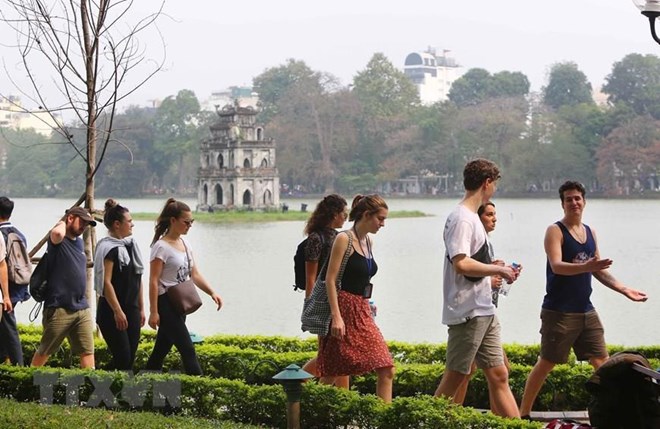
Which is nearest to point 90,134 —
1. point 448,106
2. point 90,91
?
point 90,91

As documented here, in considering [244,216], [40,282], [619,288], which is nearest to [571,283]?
[619,288]

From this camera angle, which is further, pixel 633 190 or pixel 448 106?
pixel 448 106

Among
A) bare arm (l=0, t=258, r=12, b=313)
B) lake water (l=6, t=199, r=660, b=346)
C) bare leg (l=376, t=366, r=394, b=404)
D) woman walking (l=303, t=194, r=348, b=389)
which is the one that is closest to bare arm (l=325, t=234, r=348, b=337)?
bare leg (l=376, t=366, r=394, b=404)

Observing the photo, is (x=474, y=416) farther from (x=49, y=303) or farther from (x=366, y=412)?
(x=49, y=303)

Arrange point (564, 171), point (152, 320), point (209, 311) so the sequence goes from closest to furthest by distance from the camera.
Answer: point (152, 320) < point (209, 311) < point (564, 171)

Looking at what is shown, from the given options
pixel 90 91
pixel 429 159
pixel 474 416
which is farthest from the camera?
pixel 429 159

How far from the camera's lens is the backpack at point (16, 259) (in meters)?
8.16

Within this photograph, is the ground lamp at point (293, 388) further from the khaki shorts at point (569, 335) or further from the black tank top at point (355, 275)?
the khaki shorts at point (569, 335)

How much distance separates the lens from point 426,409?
608 centimetres

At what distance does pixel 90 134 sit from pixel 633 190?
7054 centimetres

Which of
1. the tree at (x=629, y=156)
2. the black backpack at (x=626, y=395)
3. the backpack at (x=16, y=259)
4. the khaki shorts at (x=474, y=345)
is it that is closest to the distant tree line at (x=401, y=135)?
the tree at (x=629, y=156)

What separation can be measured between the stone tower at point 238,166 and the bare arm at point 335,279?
5783 cm

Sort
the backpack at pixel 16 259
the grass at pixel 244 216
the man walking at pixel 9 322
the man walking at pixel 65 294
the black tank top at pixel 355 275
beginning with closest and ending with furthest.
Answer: the black tank top at pixel 355 275
the man walking at pixel 65 294
the man walking at pixel 9 322
the backpack at pixel 16 259
the grass at pixel 244 216

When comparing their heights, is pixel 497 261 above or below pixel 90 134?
below
